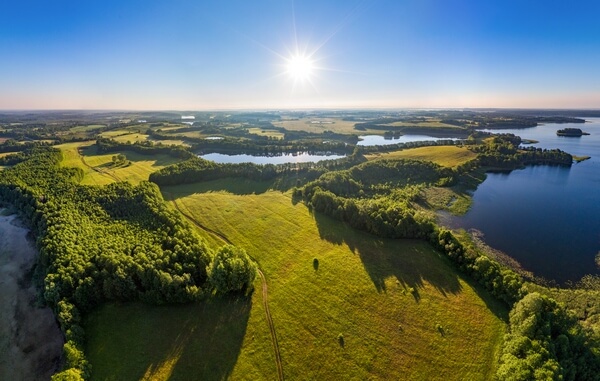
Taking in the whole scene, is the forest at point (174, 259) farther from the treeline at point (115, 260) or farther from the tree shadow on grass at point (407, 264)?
the tree shadow on grass at point (407, 264)

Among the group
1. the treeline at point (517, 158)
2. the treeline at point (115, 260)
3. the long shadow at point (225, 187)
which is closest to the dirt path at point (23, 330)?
the treeline at point (115, 260)

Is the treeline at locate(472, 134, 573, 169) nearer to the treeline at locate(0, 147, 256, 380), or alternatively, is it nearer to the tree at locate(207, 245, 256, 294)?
the tree at locate(207, 245, 256, 294)

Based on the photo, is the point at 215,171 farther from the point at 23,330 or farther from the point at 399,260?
the point at 399,260

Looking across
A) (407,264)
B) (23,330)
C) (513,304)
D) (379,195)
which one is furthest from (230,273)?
(379,195)

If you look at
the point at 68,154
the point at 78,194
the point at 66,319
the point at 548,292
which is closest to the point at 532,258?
the point at 548,292

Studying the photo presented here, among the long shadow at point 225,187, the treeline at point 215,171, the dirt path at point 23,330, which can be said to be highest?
the treeline at point 215,171

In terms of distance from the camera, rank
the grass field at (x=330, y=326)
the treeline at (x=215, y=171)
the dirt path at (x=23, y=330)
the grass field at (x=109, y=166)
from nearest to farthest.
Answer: the grass field at (x=330, y=326) → the dirt path at (x=23, y=330) → the treeline at (x=215, y=171) → the grass field at (x=109, y=166)

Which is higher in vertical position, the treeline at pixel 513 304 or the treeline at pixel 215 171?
the treeline at pixel 215 171

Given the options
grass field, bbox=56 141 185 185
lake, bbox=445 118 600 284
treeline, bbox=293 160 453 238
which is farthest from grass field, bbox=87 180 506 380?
grass field, bbox=56 141 185 185
